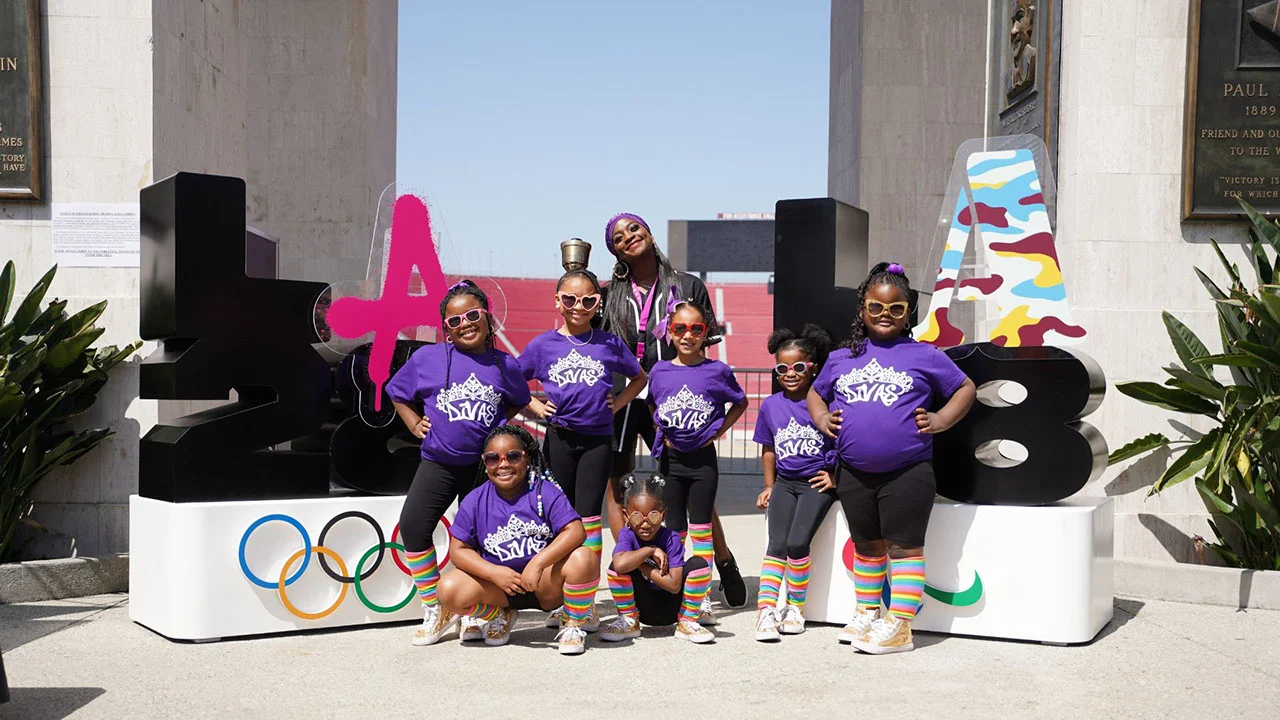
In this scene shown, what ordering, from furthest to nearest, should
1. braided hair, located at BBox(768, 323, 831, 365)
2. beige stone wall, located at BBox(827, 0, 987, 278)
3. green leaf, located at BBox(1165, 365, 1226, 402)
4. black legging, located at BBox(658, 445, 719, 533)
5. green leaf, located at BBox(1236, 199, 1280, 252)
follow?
1. beige stone wall, located at BBox(827, 0, 987, 278)
2. green leaf, located at BBox(1236, 199, 1280, 252)
3. green leaf, located at BBox(1165, 365, 1226, 402)
4. braided hair, located at BBox(768, 323, 831, 365)
5. black legging, located at BBox(658, 445, 719, 533)

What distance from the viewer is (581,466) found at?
557 cm

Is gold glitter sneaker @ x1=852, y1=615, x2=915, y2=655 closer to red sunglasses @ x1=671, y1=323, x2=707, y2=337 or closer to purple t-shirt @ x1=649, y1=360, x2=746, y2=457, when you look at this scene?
purple t-shirt @ x1=649, y1=360, x2=746, y2=457

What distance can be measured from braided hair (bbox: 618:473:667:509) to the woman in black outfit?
0.37 metres

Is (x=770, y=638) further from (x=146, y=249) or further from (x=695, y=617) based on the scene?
(x=146, y=249)

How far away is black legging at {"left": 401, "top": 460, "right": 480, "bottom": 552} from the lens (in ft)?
17.7

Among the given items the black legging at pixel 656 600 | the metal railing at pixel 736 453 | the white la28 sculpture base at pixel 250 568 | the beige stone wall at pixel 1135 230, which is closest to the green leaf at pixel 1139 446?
the beige stone wall at pixel 1135 230

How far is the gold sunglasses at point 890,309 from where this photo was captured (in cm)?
530

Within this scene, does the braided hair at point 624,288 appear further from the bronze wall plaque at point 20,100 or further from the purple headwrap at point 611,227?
the bronze wall plaque at point 20,100

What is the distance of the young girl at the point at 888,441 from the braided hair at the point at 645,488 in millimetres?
776

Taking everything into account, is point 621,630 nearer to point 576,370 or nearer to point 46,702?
point 576,370

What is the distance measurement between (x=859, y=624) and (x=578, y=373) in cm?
167

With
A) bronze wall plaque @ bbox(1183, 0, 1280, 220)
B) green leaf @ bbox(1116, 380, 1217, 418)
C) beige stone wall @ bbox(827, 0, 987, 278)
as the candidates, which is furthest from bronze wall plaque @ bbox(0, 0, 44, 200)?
beige stone wall @ bbox(827, 0, 987, 278)

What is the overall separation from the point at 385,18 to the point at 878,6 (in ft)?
18.6

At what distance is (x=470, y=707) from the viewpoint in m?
4.27
